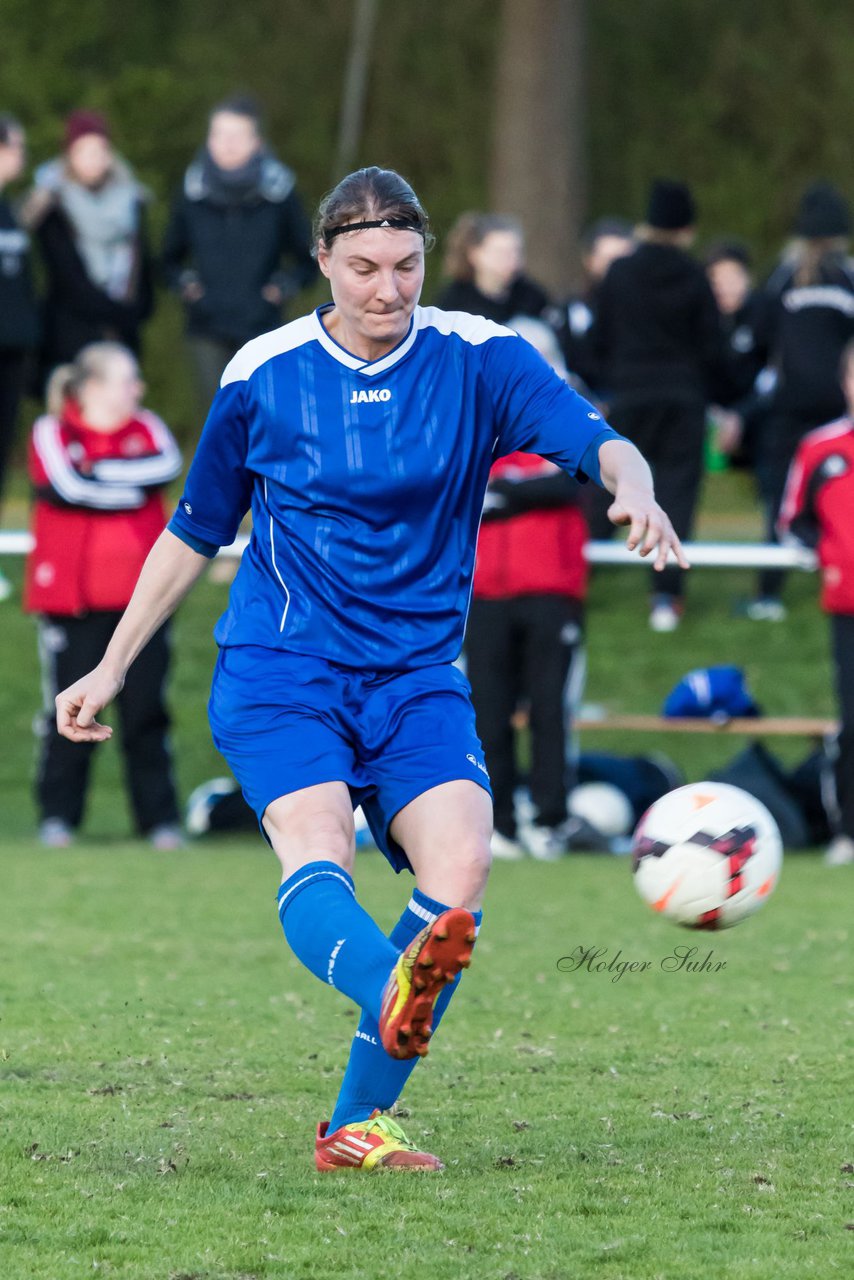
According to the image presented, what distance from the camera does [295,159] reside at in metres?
25.8

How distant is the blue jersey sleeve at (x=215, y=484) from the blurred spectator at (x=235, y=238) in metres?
8.69

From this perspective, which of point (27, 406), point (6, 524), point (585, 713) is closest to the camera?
point (585, 713)

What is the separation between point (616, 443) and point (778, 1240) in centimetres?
167

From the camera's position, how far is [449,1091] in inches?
218

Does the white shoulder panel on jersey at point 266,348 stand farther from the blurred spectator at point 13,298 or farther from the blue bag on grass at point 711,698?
the blurred spectator at point 13,298

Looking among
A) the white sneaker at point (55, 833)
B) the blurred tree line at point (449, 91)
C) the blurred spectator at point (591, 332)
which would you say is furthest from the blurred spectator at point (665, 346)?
the blurred tree line at point (449, 91)

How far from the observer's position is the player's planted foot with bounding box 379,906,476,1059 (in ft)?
13.1

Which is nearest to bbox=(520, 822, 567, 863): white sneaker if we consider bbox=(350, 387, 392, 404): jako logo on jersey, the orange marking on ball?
the orange marking on ball

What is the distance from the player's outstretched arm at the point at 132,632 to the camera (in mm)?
4699

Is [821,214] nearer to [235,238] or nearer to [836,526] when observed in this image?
[836,526]

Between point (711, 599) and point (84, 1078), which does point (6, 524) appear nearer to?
point (711, 599)

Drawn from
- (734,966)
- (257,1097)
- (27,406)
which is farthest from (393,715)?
(27,406)

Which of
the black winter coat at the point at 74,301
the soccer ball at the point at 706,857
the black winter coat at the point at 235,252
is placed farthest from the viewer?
the black winter coat at the point at 74,301

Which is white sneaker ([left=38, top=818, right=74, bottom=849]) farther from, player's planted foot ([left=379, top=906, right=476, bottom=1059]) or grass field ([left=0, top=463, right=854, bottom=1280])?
player's planted foot ([left=379, top=906, right=476, bottom=1059])
